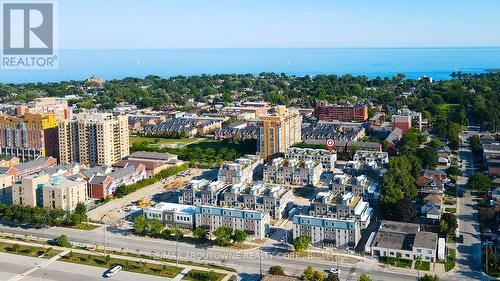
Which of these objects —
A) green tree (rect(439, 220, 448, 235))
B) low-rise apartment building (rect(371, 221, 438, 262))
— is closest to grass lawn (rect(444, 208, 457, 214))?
green tree (rect(439, 220, 448, 235))

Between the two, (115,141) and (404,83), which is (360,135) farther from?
(404,83)

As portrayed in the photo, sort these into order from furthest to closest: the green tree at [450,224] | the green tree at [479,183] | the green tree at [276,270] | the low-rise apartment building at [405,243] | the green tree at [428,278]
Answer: the green tree at [479,183] < the green tree at [450,224] < the low-rise apartment building at [405,243] < the green tree at [276,270] < the green tree at [428,278]

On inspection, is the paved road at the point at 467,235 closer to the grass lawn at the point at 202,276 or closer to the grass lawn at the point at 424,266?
the grass lawn at the point at 424,266

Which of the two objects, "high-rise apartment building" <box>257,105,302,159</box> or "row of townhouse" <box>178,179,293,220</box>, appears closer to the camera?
"row of townhouse" <box>178,179,293,220</box>

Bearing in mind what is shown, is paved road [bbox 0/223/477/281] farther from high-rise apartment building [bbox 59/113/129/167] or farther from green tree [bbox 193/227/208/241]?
high-rise apartment building [bbox 59/113/129/167]

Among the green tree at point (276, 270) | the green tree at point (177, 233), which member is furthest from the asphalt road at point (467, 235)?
the green tree at point (177, 233)
